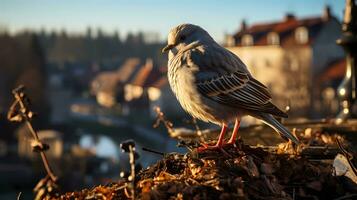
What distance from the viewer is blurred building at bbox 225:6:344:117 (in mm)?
48875

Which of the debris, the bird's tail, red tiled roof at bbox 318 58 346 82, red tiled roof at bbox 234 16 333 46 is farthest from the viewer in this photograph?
red tiled roof at bbox 234 16 333 46

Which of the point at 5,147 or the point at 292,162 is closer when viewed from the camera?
the point at 292,162

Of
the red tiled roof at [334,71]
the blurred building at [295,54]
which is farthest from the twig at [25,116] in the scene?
the red tiled roof at [334,71]

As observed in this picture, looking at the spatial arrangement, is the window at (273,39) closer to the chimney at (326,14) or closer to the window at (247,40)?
the window at (247,40)

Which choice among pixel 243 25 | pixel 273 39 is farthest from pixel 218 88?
pixel 243 25

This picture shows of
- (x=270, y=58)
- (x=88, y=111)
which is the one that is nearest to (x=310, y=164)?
(x=270, y=58)

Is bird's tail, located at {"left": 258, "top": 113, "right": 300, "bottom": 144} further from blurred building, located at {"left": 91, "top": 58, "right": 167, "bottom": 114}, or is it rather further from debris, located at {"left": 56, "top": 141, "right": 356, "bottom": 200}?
blurred building, located at {"left": 91, "top": 58, "right": 167, "bottom": 114}

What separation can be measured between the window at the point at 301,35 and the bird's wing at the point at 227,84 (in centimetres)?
4958

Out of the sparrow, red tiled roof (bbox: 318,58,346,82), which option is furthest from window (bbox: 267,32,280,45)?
the sparrow

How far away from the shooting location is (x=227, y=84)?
3.94 m

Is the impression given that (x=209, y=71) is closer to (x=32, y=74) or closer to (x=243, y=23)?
(x=243, y=23)

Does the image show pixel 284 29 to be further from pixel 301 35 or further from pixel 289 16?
pixel 289 16

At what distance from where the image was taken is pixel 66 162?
37625mm

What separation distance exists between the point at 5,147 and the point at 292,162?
5148 centimetres
